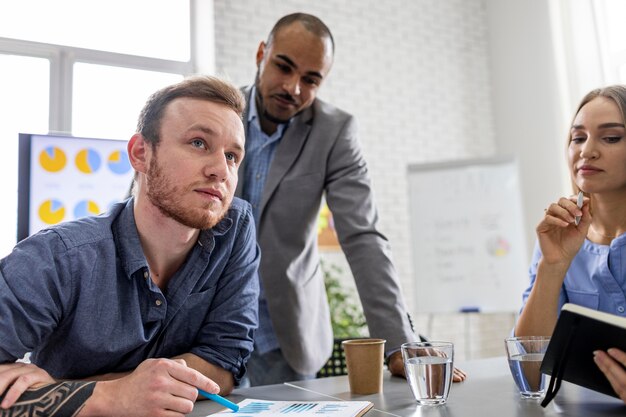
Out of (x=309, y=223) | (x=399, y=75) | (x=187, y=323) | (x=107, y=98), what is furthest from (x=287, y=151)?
(x=399, y=75)

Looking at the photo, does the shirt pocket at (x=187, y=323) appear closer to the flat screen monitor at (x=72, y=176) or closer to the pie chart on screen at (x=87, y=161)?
the flat screen monitor at (x=72, y=176)

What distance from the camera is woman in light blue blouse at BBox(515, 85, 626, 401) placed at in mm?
1517

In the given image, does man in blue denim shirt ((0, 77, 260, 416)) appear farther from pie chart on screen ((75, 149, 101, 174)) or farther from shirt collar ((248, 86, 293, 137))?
pie chart on screen ((75, 149, 101, 174))

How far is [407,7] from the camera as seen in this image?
5.09m

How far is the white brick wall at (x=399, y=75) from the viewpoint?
4371mm

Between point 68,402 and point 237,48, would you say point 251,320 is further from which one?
point 237,48

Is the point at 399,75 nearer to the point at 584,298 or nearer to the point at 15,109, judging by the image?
the point at 15,109

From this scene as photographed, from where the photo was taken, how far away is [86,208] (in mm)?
2699

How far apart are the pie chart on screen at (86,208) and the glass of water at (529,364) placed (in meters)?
2.07

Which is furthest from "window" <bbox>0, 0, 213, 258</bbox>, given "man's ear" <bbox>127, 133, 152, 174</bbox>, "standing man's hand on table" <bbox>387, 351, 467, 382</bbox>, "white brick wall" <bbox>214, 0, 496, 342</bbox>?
"standing man's hand on table" <bbox>387, 351, 467, 382</bbox>

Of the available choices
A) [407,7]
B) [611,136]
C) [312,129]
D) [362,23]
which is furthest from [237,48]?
[611,136]

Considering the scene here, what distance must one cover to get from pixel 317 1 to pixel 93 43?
5.69ft

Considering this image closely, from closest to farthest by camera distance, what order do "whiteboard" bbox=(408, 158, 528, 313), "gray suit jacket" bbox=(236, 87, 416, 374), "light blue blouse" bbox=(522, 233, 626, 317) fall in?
"light blue blouse" bbox=(522, 233, 626, 317) → "gray suit jacket" bbox=(236, 87, 416, 374) → "whiteboard" bbox=(408, 158, 528, 313)

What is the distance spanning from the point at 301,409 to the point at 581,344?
49 centimetres
